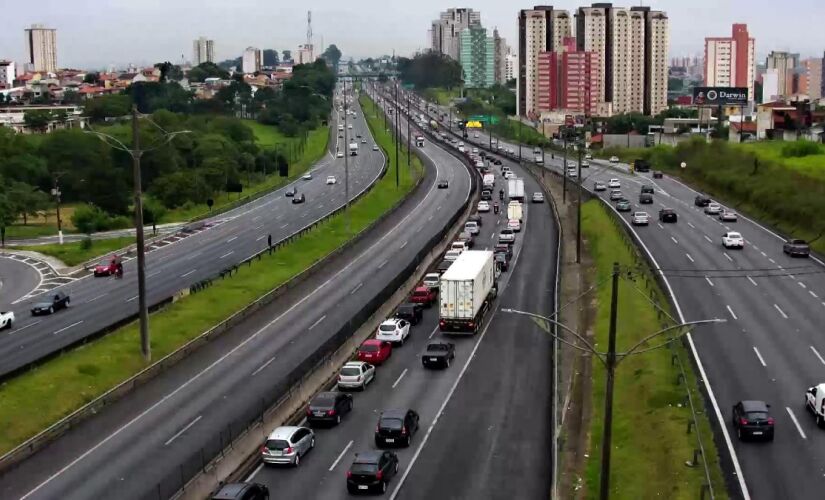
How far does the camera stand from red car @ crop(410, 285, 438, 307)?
178ft

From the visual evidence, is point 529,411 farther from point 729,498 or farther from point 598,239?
point 598,239

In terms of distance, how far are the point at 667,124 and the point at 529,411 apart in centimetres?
15393

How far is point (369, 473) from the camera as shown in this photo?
89.4ft

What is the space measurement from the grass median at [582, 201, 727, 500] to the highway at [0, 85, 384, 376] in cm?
2103

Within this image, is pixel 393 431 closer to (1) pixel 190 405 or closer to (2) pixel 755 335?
(1) pixel 190 405

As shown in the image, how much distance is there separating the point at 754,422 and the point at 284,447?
42.2ft

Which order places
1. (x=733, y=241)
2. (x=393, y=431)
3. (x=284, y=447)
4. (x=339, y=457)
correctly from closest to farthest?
(x=284, y=447) → (x=339, y=457) → (x=393, y=431) → (x=733, y=241)

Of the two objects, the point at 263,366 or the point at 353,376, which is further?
the point at 263,366

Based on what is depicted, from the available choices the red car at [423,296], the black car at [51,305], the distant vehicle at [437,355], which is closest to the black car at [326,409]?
the distant vehicle at [437,355]

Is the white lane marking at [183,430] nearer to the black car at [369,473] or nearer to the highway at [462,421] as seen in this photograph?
the highway at [462,421]

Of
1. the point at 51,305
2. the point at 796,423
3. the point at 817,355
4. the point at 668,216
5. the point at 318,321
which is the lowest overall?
the point at 318,321

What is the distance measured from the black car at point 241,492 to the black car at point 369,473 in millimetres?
2243

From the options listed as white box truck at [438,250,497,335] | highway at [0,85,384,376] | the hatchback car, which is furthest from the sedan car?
highway at [0,85,384,376]

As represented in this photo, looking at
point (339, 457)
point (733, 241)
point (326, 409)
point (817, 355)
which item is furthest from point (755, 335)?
point (733, 241)
